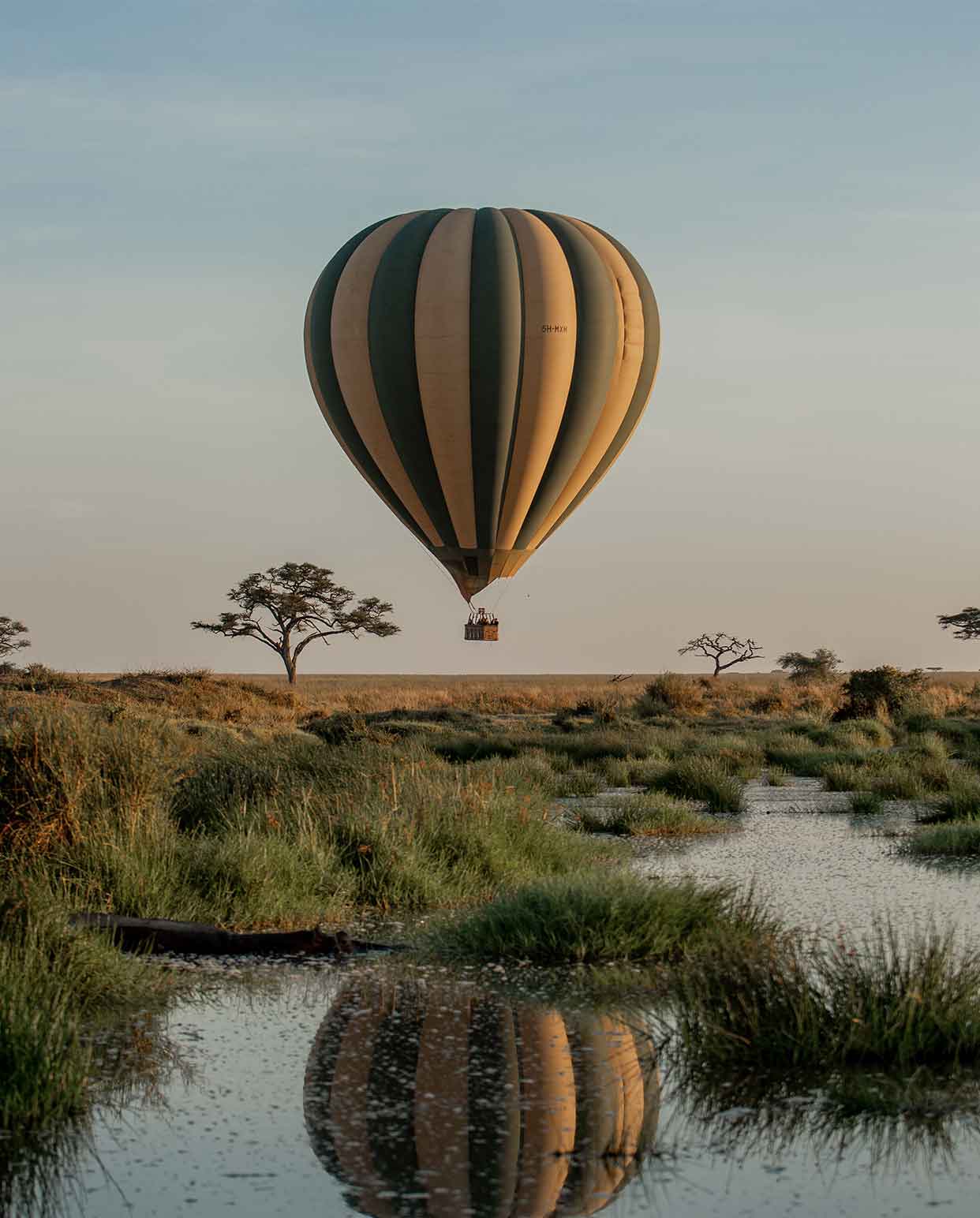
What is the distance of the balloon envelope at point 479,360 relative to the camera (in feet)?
88.0

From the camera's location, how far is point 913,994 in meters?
6.77

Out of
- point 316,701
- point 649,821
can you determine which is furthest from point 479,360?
point 316,701

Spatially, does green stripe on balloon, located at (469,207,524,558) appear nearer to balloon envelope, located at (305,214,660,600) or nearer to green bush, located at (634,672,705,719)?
balloon envelope, located at (305,214,660,600)

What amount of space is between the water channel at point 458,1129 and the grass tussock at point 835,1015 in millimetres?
303

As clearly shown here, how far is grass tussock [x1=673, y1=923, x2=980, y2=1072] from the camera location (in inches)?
268

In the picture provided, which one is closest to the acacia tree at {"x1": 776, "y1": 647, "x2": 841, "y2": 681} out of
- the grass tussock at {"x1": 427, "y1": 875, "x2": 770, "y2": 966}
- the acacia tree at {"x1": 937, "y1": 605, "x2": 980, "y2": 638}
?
the acacia tree at {"x1": 937, "y1": 605, "x2": 980, "y2": 638}

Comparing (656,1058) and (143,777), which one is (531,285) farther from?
(656,1058)

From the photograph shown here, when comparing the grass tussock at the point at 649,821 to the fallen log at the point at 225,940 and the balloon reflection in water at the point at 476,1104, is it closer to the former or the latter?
the fallen log at the point at 225,940

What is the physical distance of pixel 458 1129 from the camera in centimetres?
600

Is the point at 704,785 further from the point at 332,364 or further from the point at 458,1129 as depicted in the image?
the point at 458,1129

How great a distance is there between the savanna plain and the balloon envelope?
6.31 m

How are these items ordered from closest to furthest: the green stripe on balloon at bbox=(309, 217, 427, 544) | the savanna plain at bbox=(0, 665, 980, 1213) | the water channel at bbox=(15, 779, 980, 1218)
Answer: the water channel at bbox=(15, 779, 980, 1218)
the savanna plain at bbox=(0, 665, 980, 1213)
the green stripe on balloon at bbox=(309, 217, 427, 544)

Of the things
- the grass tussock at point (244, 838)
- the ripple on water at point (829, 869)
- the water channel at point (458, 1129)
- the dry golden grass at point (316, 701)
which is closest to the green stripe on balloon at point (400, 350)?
the ripple on water at point (829, 869)

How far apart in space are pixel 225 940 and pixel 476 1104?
11.9 feet
